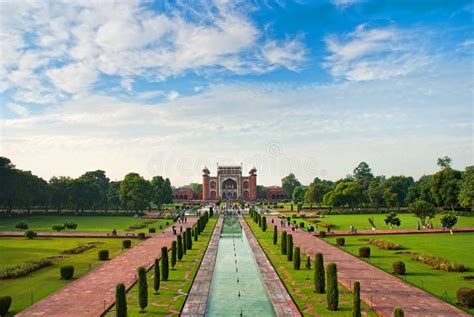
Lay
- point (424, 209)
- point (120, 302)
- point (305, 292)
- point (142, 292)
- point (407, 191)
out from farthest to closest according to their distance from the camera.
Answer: point (407, 191)
point (424, 209)
point (305, 292)
point (142, 292)
point (120, 302)

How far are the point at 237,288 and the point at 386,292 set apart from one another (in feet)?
17.9

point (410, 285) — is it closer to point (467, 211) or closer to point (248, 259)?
point (248, 259)

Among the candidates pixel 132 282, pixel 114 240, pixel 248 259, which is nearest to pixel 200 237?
pixel 114 240

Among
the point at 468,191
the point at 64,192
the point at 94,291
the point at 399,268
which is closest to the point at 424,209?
the point at 468,191

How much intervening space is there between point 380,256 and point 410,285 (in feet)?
20.9

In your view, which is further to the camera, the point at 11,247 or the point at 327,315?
the point at 11,247

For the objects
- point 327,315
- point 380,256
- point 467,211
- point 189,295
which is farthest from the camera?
point 467,211

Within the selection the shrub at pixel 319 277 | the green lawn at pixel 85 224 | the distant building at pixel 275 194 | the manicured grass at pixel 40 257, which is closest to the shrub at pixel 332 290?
the shrub at pixel 319 277

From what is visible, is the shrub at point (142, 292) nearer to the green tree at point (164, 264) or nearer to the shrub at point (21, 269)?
the green tree at point (164, 264)

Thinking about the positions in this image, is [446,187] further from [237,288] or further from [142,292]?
[142,292]

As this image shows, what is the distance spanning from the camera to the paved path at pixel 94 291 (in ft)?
42.3

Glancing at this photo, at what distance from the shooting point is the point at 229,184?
369ft

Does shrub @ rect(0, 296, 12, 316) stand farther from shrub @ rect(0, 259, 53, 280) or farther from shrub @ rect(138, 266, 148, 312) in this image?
shrub @ rect(0, 259, 53, 280)

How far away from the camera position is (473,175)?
42406 mm
